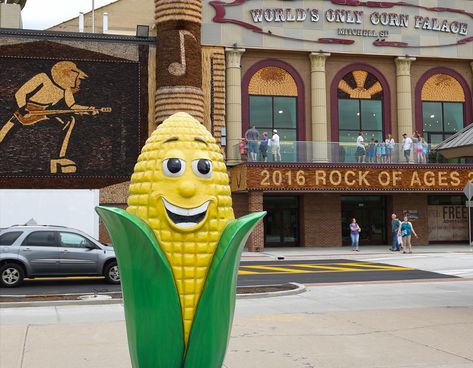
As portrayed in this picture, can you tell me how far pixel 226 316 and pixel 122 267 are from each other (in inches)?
29.8

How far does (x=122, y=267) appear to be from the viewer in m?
4.07

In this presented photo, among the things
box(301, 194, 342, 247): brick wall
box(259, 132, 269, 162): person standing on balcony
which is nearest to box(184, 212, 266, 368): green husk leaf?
box(259, 132, 269, 162): person standing on balcony

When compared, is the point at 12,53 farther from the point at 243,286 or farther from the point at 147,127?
the point at 243,286

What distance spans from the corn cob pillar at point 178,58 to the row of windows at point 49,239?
13168mm

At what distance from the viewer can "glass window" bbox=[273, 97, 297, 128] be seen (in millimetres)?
33375

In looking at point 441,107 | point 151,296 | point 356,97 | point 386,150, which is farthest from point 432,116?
point 151,296

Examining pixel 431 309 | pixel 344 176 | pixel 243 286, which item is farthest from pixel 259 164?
pixel 431 309

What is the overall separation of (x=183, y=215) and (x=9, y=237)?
12460 millimetres

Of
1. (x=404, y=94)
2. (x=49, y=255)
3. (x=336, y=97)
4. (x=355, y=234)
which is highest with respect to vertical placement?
(x=404, y=94)

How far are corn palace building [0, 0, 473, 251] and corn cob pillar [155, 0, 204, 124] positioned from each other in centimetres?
6

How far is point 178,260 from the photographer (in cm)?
396

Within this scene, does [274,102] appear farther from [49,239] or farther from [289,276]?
[49,239]

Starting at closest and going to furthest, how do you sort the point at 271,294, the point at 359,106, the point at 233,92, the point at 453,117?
1. the point at 271,294
2. the point at 233,92
3. the point at 359,106
4. the point at 453,117

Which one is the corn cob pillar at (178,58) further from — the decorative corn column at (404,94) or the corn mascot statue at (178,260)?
the corn mascot statue at (178,260)
